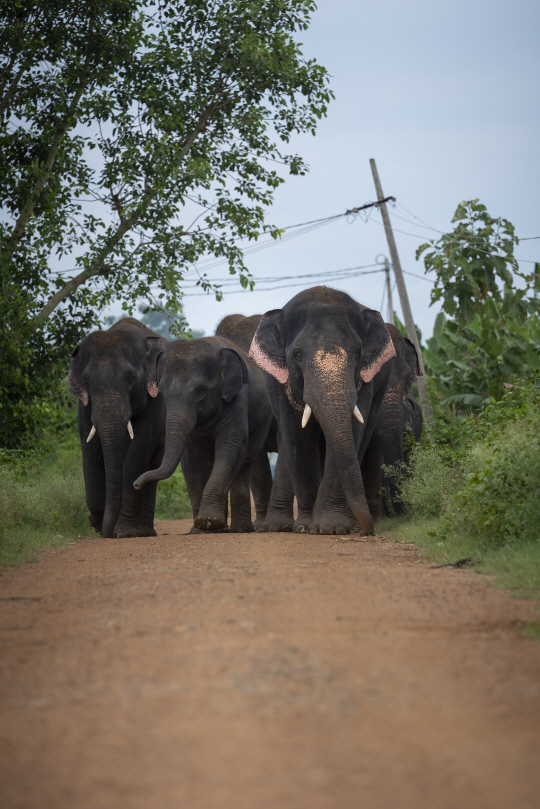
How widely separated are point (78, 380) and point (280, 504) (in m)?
3.09

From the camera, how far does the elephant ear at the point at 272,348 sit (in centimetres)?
963

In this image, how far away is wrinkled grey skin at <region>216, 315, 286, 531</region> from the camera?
44.2 feet

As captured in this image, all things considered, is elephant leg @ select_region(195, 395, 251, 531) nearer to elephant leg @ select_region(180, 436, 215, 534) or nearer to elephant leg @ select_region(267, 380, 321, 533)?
elephant leg @ select_region(180, 436, 215, 534)

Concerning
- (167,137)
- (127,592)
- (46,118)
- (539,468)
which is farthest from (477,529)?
(46,118)

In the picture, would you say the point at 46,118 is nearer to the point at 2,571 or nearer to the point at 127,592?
the point at 2,571

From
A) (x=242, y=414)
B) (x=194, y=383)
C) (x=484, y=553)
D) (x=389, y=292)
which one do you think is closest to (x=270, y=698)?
(x=484, y=553)

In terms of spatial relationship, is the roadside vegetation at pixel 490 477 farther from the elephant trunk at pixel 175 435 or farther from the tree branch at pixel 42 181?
the tree branch at pixel 42 181

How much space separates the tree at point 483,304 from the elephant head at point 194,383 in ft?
34.2

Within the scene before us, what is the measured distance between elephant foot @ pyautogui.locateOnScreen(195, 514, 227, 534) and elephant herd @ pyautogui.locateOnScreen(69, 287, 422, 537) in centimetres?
3

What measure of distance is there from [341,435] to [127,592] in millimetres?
4041

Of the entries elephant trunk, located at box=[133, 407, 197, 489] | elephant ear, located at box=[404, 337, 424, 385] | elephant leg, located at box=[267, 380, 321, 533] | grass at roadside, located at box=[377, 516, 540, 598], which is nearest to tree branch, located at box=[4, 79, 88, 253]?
elephant trunk, located at box=[133, 407, 197, 489]

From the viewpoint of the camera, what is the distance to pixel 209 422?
35.0 feet

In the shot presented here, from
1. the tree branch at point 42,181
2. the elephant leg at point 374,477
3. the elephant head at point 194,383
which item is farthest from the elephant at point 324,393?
the tree branch at point 42,181

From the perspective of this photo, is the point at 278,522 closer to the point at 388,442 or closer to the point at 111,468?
the point at 388,442
